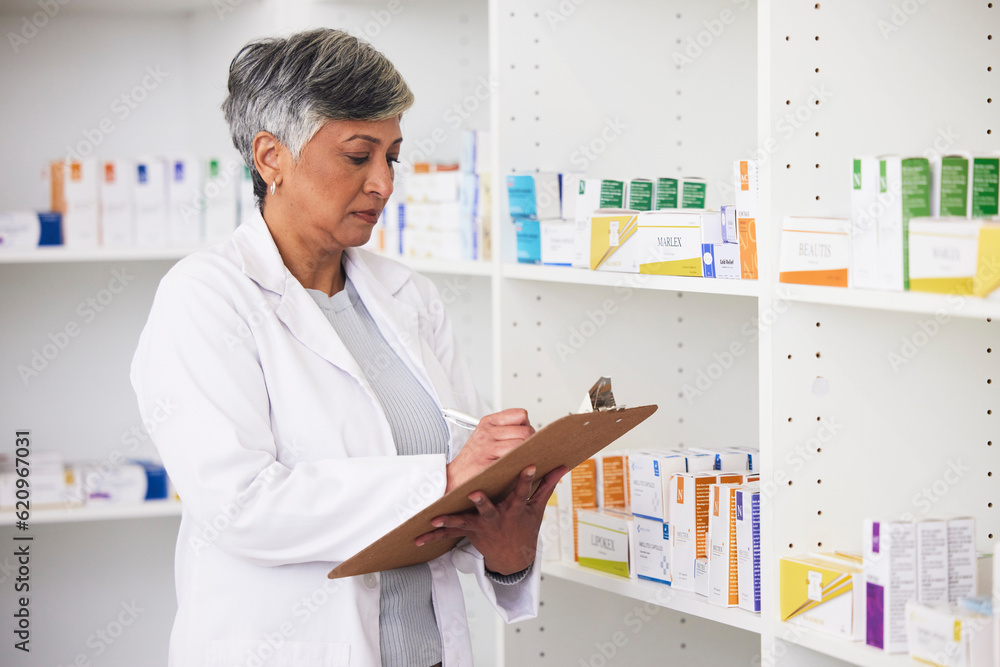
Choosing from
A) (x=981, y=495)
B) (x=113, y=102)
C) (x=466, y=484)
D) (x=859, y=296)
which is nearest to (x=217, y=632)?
(x=466, y=484)

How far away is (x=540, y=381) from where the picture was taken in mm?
1968

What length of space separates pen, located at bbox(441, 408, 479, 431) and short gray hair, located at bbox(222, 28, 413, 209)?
0.47 metres

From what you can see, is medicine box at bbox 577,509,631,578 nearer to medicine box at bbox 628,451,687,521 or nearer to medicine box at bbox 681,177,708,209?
medicine box at bbox 628,451,687,521

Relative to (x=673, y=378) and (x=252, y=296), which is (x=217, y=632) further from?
(x=673, y=378)

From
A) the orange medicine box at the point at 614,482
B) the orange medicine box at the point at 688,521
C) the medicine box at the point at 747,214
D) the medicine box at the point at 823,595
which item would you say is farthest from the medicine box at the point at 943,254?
the orange medicine box at the point at 614,482

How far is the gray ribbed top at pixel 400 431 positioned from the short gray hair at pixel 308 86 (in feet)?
0.94

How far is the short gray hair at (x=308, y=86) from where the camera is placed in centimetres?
149

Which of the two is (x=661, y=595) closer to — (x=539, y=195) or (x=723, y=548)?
(x=723, y=548)

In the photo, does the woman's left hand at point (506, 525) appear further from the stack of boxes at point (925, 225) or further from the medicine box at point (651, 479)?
the stack of boxes at point (925, 225)

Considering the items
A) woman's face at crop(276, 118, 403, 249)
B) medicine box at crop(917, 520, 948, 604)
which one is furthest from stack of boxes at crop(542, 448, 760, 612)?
woman's face at crop(276, 118, 403, 249)

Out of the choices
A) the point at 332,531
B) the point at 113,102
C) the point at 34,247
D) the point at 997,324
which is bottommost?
the point at 332,531

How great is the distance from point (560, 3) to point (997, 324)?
3.38 ft

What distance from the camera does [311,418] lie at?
4.70 feet

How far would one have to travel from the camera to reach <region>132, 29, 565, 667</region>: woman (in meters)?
1.34
